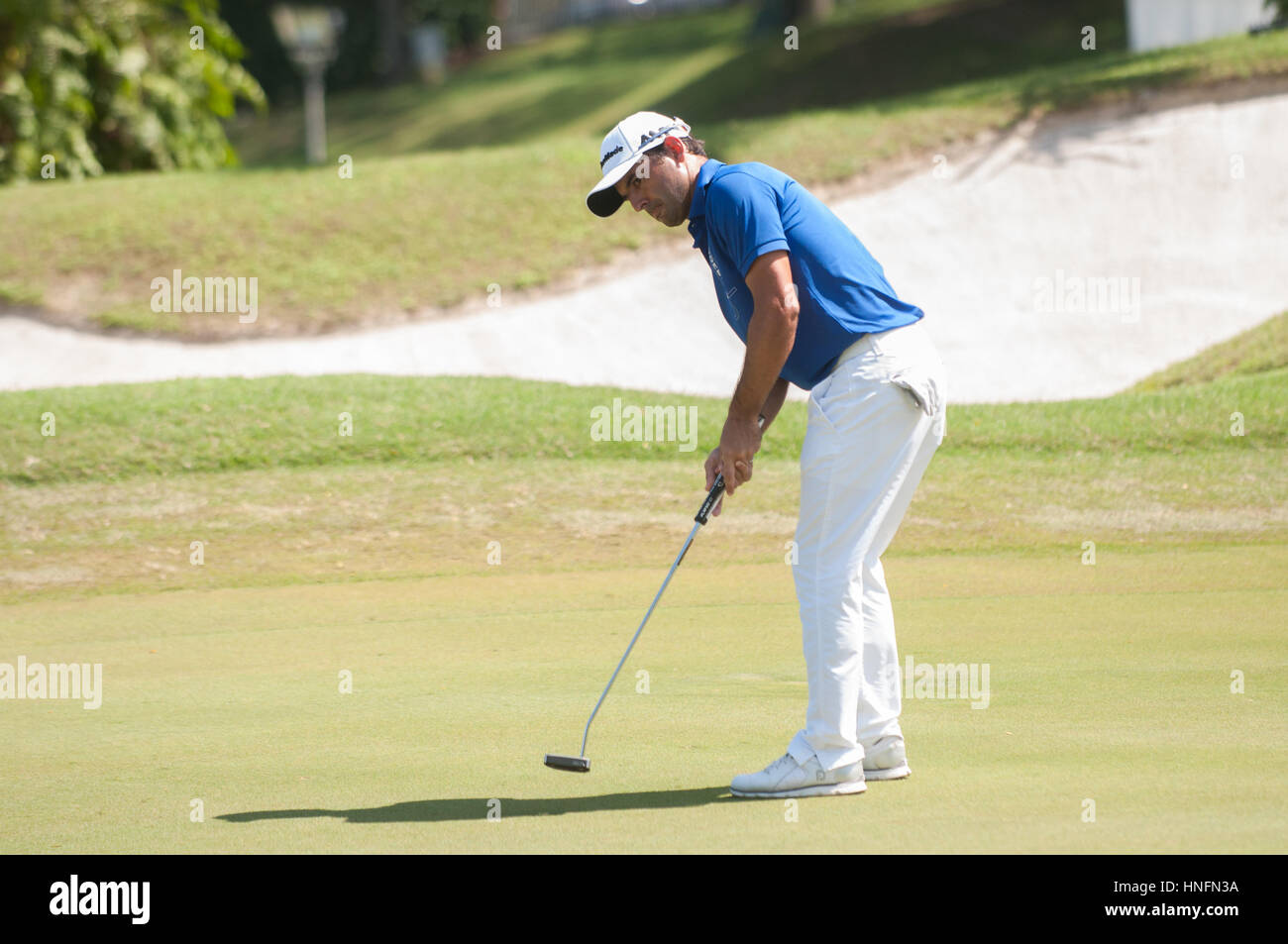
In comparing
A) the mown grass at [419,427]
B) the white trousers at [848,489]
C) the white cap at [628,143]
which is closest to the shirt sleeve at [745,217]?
the white cap at [628,143]

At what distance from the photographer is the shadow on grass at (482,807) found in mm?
4570

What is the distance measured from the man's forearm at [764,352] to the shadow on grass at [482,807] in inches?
48.2

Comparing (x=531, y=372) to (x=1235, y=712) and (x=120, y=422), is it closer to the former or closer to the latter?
(x=120, y=422)

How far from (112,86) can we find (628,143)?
70.5 ft

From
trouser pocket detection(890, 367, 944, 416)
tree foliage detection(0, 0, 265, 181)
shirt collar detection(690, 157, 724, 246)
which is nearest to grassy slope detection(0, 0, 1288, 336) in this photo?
tree foliage detection(0, 0, 265, 181)

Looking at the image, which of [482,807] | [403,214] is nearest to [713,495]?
[482,807]

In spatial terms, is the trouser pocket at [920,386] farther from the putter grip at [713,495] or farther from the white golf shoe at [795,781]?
the white golf shoe at [795,781]

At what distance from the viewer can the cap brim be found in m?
4.84

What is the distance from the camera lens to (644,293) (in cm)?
1889

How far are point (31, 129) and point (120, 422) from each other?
1171 centimetres

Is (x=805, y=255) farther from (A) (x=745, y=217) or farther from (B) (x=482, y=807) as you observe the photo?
(B) (x=482, y=807)

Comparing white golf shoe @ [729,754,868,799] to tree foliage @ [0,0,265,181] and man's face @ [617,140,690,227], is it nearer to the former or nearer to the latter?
man's face @ [617,140,690,227]

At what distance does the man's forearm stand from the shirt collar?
40 cm

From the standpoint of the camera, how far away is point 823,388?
4852 mm
